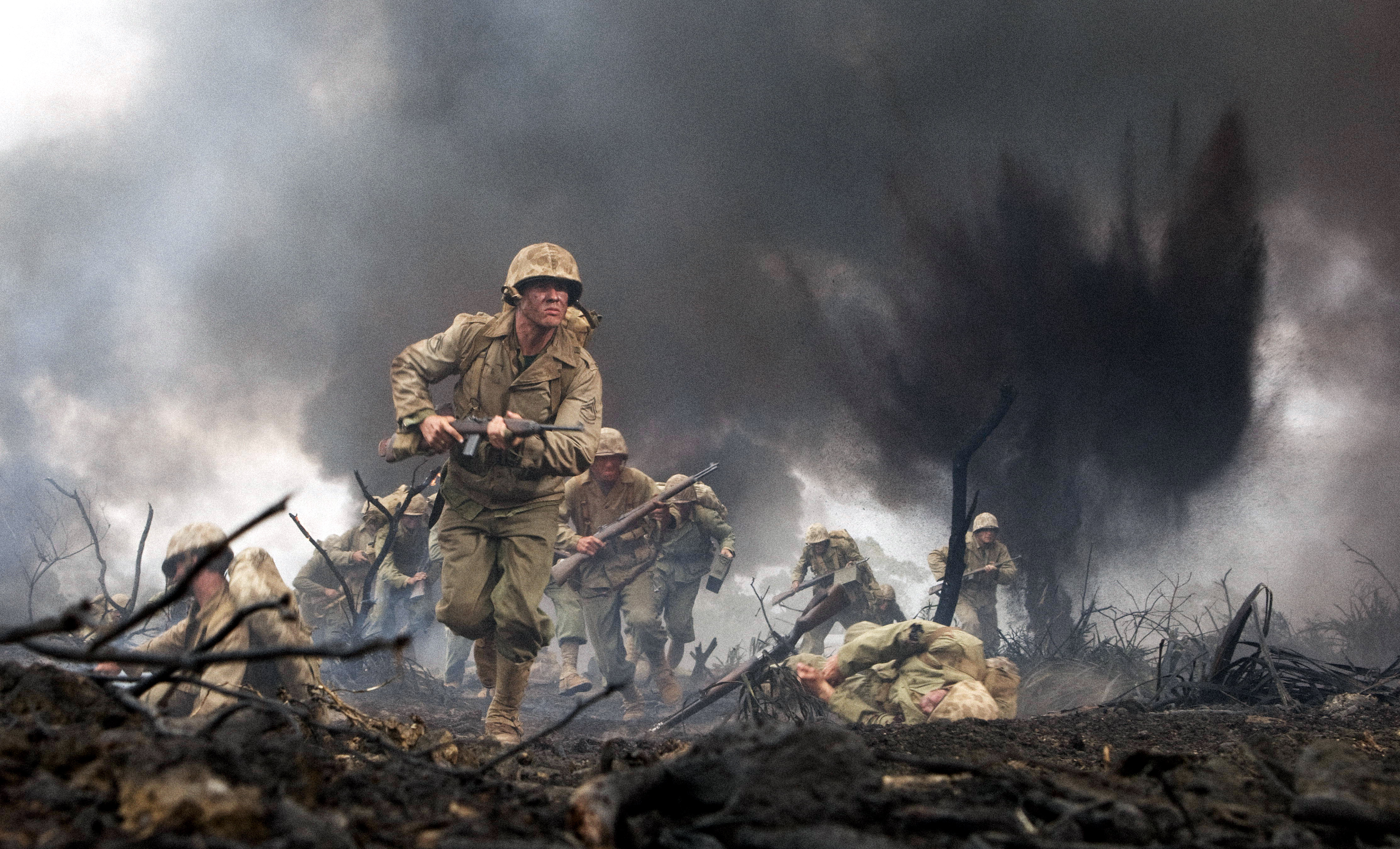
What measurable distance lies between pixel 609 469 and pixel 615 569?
1032 millimetres

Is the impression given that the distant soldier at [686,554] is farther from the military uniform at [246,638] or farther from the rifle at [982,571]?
the military uniform at [246,638]

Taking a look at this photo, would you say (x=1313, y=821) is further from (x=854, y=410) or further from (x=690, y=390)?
(x=690, y=390)

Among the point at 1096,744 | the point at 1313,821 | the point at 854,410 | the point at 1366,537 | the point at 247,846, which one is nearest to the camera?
the point at 247,846

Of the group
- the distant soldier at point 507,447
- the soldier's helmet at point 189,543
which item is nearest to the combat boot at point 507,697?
the distant soldier at point 507,447

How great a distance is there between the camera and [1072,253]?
13523 mm

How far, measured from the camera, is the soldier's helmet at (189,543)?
3424 mm

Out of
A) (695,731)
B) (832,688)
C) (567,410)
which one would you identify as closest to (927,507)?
(695,731)

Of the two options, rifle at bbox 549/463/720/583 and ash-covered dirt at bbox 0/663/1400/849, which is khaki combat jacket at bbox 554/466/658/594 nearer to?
rifle at bbox 549/463/720/583

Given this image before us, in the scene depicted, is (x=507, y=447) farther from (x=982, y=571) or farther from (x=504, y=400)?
(x=982, y=571)

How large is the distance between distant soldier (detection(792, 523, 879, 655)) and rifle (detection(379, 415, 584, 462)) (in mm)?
5518

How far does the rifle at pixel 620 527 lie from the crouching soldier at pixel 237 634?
153 inches

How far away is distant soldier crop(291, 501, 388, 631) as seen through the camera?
828 cm

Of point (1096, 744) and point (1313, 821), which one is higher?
point (1096, 744)

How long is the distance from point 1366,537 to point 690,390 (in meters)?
11.8
